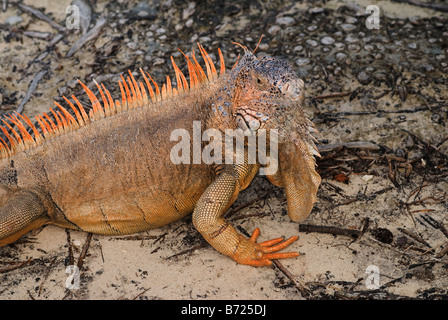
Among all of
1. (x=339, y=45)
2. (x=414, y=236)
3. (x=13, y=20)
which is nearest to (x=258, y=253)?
(x=414, y=236)

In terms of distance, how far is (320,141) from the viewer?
5184 mm

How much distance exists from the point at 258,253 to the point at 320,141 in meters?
1.67

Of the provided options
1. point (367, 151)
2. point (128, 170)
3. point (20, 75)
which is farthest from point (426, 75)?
point (20, 75)

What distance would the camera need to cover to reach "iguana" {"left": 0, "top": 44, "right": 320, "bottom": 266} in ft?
13.2

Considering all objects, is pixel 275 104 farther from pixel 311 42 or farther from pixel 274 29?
pixel 274 29

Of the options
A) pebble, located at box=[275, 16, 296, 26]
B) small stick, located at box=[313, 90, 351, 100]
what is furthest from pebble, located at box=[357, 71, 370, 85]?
pebble, located at box=[275, 16, 296, 26]

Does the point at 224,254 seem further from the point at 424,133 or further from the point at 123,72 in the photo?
the point at 123,72

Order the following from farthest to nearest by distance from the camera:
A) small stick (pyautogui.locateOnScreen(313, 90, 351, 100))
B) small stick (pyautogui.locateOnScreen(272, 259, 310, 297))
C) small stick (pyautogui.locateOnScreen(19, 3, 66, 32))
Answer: small stick (pyautogui.locateOnScreen(19, 3, 66, 32)), small stick (pyautogui.locateOnScreen(313, 90, 351, 100)), small stick (pyautogui.locateOnScreen(272, 259, 310, 297))

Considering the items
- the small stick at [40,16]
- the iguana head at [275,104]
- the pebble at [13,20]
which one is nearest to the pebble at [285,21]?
the iguana head at [275,104]

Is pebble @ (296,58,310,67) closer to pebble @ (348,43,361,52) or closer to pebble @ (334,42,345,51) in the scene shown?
pebble @ (334,42,345,51)

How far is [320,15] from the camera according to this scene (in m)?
6.52

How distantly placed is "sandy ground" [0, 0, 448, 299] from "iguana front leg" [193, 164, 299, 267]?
111mm

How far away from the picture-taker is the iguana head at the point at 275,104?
12.1 ft

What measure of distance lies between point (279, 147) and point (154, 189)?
118cm
